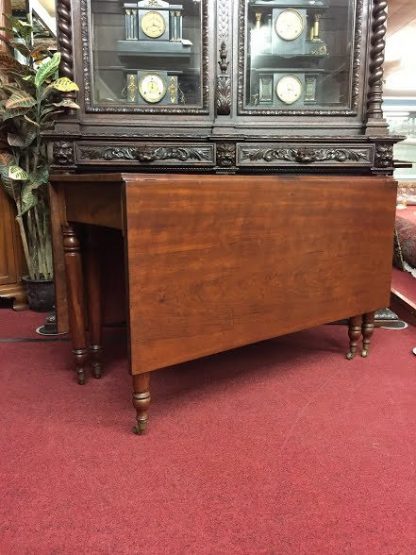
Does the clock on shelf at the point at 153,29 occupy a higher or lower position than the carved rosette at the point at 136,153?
higher

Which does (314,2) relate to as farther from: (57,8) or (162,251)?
(162,251)

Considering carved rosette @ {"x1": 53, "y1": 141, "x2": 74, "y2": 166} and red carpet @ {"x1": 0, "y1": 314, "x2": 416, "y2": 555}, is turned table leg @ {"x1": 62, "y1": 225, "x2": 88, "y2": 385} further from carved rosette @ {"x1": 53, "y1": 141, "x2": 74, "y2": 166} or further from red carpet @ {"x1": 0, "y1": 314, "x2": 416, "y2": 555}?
carved rosette @ {"x1": 53, "y1": 141, "x2": 74, "y2": 166}

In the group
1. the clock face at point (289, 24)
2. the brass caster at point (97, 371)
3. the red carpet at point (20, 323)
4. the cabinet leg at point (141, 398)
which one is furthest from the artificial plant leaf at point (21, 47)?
the cabinet leg at point (141, 398)

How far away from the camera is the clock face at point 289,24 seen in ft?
6.91

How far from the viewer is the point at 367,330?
1.85 metres

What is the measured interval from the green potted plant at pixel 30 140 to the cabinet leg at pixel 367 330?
157 cm

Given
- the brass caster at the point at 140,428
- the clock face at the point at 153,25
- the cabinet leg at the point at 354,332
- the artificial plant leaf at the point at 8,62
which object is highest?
A: the clock face at the point at 153,25

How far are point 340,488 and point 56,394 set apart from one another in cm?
93

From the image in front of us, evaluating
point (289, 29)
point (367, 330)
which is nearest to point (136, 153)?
point (289, 29)

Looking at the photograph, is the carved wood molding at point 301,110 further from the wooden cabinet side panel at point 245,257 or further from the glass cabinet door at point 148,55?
the wooden cabinet side panel at point 245,257

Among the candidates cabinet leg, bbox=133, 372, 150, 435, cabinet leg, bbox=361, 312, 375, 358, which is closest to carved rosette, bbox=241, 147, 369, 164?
cabinet leg, bbox=361, 312, 375, 358

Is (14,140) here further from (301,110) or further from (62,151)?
(301,110)

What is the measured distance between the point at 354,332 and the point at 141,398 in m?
0.95

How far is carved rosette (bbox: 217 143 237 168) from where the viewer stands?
192cm
